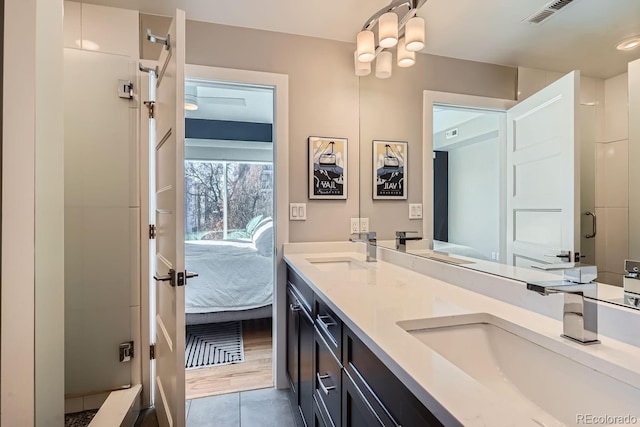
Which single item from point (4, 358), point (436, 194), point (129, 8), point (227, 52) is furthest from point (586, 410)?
point (129, 8)

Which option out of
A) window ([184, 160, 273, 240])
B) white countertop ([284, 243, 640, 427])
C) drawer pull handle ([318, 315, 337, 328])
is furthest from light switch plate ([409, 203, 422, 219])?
window ([184, 160, 273, 240])

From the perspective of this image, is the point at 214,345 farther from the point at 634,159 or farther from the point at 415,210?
the point at 634,159

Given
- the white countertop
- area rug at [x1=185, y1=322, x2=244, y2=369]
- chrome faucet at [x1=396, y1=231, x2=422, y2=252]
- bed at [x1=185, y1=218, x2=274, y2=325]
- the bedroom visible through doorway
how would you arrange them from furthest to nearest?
1. bed at [x1=185, y1=218, x2=274, y2=325]
2. area rug at [x1=185, y1=322, x2=244, y2=369]
3. the bedroom visible through doorway
4. chrome faucet at [x1=396, y1=231, x2=422, y2=252]
5. the white countertop

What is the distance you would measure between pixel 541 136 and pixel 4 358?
1534 mm

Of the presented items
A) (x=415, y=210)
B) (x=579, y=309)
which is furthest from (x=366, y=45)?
(x=579, y=309)

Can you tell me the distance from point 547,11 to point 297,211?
1.58 metres

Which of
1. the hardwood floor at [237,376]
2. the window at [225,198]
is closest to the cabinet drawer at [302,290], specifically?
the hardwood floor at [237,376]

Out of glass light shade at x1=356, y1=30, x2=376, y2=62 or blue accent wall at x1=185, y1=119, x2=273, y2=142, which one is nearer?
glass light shade at x1=356, y1=30, x2=376, y2=62

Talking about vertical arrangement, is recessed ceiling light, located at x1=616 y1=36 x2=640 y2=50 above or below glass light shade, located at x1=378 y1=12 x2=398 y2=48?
below

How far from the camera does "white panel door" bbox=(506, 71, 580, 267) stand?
0.88 meters

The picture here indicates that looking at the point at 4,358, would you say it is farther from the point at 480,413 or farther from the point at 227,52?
the point at 227,52

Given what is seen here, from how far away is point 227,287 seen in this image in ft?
9.56

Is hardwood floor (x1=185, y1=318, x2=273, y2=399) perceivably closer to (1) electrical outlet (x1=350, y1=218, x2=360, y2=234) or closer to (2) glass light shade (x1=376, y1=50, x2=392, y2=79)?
(1) electrical outlet (x1=350, y1=218, x2=360, y2=234)

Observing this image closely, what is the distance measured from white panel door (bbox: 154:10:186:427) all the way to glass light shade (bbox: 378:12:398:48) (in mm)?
1035
